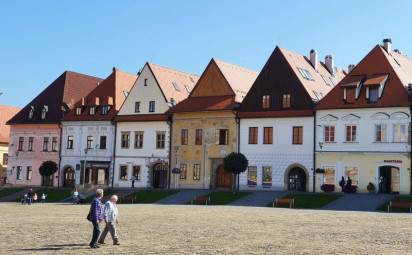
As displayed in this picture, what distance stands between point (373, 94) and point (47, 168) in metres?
34.4

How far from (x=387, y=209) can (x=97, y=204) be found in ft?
80.9

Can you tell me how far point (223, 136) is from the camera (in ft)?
183

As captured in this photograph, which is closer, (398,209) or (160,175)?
(398,209)

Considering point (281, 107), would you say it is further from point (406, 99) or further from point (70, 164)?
point (70, 164)

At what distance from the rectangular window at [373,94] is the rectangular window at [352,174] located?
18.6 feet

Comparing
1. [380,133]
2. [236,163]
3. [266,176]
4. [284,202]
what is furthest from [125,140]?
[380,133]

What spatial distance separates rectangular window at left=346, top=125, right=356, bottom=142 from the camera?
4856 centimetres

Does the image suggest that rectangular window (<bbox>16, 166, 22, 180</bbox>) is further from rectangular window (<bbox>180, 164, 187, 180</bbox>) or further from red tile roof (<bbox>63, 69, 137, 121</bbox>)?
rectangular window (<bbox>180, 164, 187, 180</bbox>)

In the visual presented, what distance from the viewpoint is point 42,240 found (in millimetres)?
20438

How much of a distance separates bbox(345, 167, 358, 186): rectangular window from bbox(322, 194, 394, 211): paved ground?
347 cm

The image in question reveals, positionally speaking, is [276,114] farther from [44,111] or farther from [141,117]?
[44,111]

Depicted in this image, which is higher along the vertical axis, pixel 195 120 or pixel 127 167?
pixel 195 120

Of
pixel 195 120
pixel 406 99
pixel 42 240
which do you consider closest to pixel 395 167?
pixel 406 99

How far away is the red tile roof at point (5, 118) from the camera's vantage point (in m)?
80.0
